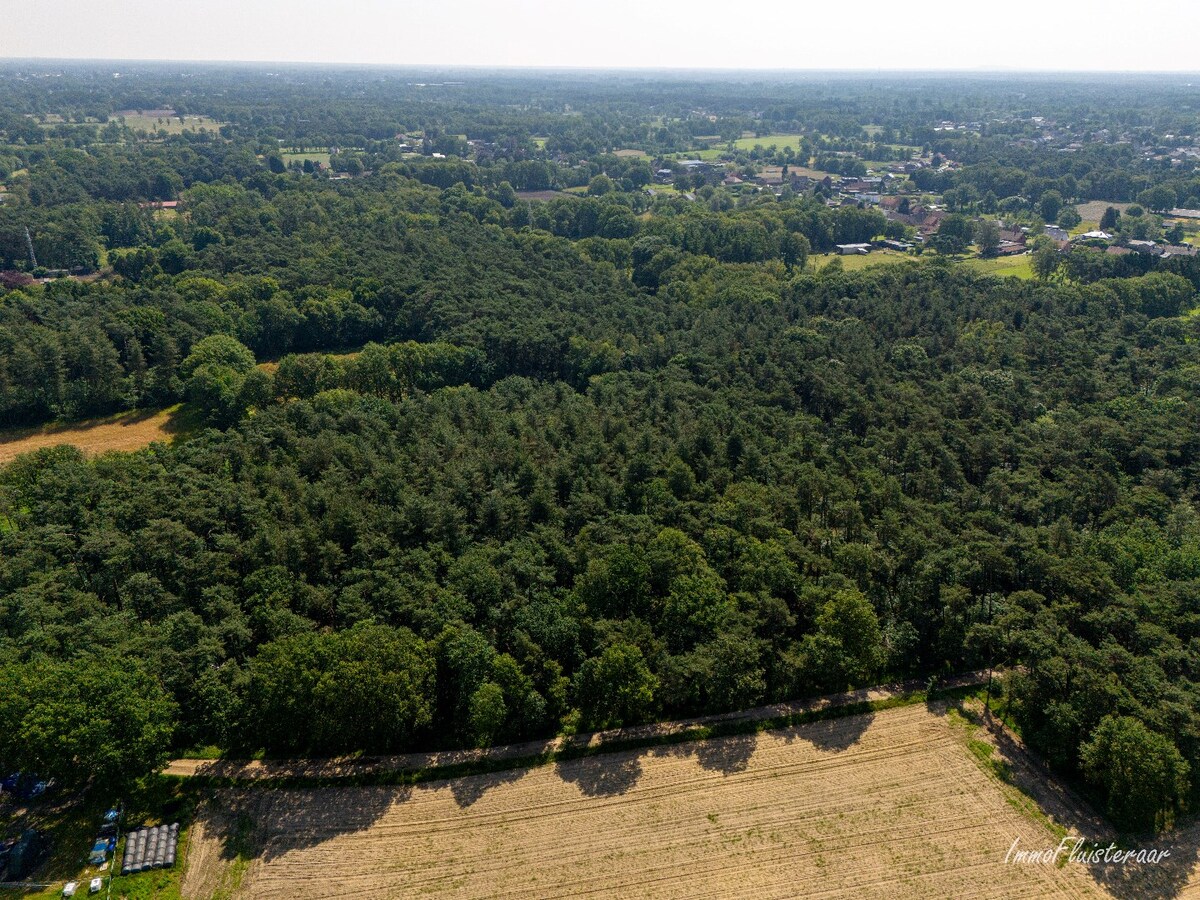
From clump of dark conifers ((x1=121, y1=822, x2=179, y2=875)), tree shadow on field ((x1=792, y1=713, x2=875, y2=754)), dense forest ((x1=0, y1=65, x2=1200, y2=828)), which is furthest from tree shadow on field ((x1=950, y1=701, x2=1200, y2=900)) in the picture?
clump of dark conifers ((x1=121, y1=822, x2=179, y2=875))

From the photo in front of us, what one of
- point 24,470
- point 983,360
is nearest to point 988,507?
point 983,360

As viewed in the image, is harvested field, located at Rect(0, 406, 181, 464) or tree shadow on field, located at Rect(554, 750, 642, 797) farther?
harvested field, located at Rect(0, 406, 181, 464)

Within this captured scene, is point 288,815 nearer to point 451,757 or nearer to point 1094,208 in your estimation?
point 451,757

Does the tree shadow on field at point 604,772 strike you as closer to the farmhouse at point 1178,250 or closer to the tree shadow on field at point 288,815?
the tree shadow on field at point 288,815

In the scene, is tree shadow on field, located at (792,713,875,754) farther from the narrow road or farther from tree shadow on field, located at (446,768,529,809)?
tree shadow on field, located at (446,768,529,809)

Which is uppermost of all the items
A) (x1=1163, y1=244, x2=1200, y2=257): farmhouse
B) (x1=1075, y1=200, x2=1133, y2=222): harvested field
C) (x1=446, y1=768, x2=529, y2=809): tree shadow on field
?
(x1=1075, y1=200, x2=1133, y2=222): harvested field

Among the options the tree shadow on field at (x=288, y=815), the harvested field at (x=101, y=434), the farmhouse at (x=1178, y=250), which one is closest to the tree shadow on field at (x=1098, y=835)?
the tree shadow on field at (x=288, y=815)

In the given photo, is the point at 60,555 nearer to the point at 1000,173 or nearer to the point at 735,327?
the point at 735,327
